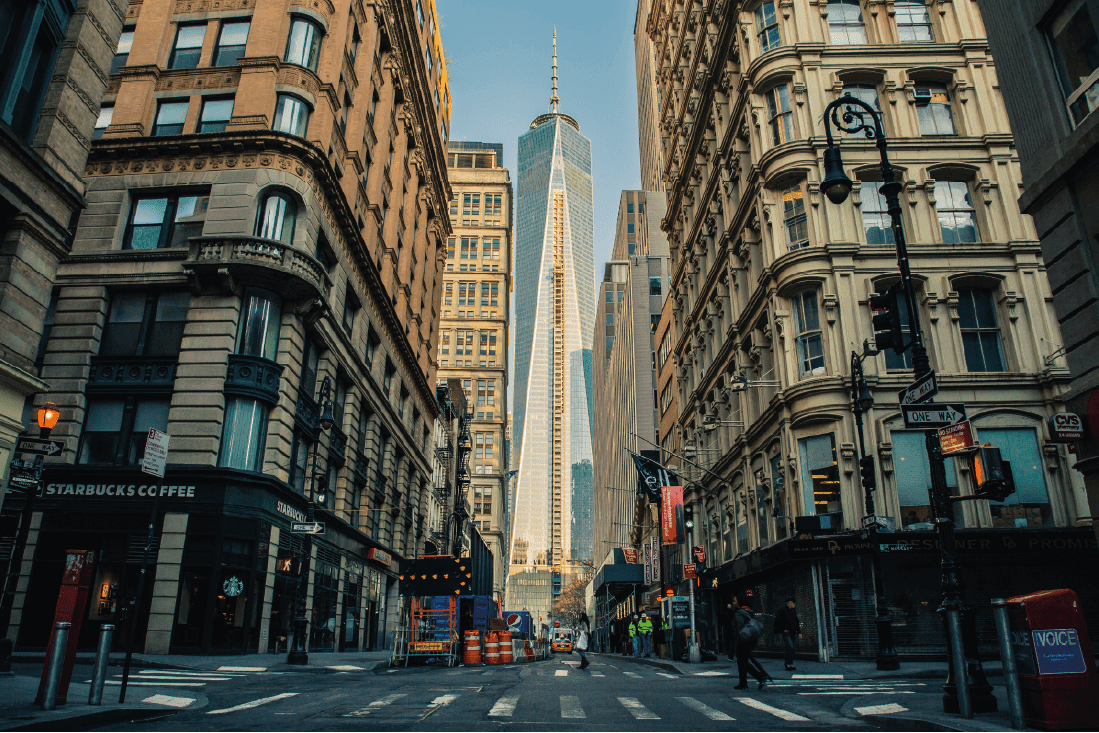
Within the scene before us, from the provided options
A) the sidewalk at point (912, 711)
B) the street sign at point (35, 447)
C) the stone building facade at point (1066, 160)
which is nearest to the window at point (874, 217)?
the stone building facade at point (1066, 160)

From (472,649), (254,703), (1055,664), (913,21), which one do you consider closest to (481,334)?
(913,21)

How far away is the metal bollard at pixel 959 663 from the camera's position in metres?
9.30

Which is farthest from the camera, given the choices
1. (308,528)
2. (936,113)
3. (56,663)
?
(936,113)

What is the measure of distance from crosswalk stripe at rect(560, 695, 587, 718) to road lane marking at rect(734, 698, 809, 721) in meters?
2.73

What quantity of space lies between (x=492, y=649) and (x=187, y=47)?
28522mm

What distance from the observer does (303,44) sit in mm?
32000

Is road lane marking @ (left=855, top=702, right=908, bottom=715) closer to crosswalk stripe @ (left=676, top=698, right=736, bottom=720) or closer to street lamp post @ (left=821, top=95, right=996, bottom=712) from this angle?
street lamp post @ (left=821, top=95, right=996, bottom=712)

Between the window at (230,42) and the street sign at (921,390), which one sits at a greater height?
the window at (230,42)

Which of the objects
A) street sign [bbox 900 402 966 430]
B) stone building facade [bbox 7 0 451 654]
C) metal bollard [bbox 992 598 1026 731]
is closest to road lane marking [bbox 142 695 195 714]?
metal bollard [bbox 992 598 1026 731]

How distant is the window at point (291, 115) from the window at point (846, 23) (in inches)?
905

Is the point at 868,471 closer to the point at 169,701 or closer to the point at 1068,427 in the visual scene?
the point at 1068,427

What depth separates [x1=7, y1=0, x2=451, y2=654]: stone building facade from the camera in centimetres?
2480

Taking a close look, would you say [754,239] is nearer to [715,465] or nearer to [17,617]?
[715,465]

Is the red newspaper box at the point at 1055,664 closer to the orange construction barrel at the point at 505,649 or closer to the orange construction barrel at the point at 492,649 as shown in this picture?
the orange construction barrel at the point at 492,649
